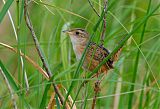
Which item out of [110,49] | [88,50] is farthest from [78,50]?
[110,49]

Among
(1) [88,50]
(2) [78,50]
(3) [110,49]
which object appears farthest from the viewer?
(3) [110,49]

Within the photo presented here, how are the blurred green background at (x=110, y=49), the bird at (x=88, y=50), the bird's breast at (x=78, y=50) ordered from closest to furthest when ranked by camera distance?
1. the bird at (x=88, y=50)
2. the blurred green background at (x=110, y=49)
3. the bird's breast at (x=78, y=50)

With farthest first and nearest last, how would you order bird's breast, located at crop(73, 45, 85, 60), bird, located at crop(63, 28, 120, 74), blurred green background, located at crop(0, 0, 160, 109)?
bird's breast, located at crop(73, 45, 85, 60)
blurred green background, located at crop(0, 0, 160, 109)
bird, located at crop(63, 28, 120, 74)

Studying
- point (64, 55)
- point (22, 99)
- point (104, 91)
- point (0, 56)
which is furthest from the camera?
point (0, 56)

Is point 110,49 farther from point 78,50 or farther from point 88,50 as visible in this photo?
point 88,50

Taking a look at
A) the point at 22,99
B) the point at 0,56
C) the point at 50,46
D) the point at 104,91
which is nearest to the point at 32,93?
the point at 50,46

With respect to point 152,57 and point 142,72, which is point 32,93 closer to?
point 152,57

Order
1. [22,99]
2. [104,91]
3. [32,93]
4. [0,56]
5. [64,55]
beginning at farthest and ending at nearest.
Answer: [0,56]
[104,91]
[64,55]
[32,93]
[22,99]

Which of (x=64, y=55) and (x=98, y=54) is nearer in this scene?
(x=98, y=54)

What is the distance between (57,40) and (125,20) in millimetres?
936

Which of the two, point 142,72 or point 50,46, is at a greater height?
point 50,46

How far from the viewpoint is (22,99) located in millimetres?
2598

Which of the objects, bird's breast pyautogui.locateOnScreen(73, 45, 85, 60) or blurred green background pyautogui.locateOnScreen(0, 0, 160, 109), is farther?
bird's breast pyautogui.locateOnScreen(73, 45, 85, 60)

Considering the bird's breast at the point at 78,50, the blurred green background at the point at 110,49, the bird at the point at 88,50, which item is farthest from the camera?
the bird's breast at the point at 78,50
